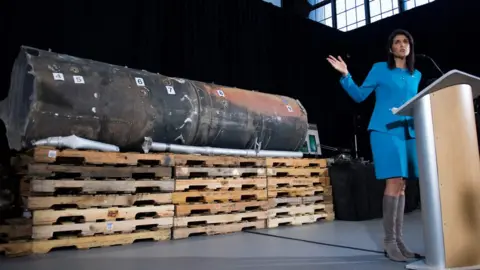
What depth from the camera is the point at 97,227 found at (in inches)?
123

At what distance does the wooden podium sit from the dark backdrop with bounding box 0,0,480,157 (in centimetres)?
370

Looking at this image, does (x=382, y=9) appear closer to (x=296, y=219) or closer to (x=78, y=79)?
(x=296, y=219)

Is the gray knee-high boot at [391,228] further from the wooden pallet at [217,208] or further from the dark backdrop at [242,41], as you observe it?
the dark backdrop at [242,41]

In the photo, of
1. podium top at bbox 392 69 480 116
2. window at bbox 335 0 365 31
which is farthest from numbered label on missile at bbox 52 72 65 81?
window at bbox 335 0 365 31

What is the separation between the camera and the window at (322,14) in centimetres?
933

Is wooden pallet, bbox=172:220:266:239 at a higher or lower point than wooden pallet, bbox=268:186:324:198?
lower

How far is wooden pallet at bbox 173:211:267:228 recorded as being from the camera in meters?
3.62

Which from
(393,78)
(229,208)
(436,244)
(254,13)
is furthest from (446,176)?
(254,13)

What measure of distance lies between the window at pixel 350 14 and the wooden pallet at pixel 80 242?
6.99 meters

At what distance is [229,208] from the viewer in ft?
13.0

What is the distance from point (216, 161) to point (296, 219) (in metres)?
1.27

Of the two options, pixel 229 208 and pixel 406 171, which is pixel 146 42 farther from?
pixel 406 171

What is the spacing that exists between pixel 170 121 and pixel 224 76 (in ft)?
7.69

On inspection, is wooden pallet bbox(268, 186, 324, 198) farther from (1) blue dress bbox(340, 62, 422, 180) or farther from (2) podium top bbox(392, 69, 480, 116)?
(2) podium top bbox(392, 69, 480, 116)
